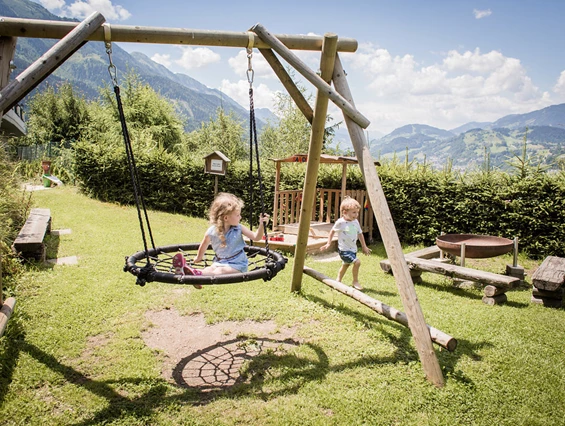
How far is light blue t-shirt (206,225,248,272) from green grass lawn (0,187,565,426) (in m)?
0.89

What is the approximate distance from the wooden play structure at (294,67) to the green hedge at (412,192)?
6057 millimetres

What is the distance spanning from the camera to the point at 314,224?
9.91 metres

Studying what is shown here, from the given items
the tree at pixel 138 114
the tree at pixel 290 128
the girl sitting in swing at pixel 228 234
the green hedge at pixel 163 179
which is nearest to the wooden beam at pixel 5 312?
the girl sitting in swing at pixel 228 234

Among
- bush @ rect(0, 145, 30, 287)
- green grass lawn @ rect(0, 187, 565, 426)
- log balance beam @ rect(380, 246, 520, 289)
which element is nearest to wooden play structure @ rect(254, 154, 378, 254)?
log balance beam @ rect(380, 246, 520, 289)

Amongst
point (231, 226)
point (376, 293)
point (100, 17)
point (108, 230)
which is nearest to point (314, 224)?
point (376, 293)

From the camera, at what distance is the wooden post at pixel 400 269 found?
10.5ft

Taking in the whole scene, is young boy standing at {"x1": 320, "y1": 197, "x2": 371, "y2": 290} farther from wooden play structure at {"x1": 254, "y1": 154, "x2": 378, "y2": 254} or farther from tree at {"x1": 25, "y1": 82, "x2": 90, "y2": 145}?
tree at {"x1": 25, "y1": 82, "x2": 90, "y2": 145}

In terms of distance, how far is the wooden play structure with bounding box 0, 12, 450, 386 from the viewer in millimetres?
3168

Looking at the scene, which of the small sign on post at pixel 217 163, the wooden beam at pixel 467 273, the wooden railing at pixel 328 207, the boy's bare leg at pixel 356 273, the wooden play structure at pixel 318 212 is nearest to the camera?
the wooden beam at pixel 467 273

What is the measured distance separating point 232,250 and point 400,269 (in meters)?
1.59

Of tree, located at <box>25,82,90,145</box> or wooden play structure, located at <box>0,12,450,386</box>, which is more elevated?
tree, located at <box>25,82,90,145</box>

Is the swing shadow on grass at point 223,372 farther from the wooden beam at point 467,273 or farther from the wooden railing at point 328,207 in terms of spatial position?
the wooden railing at point 328,207

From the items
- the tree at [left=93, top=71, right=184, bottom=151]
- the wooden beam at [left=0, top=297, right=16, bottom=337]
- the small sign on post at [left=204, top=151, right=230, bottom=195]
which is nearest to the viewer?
the wooden beam at [left=0, top=297, right=16, bottom=337]

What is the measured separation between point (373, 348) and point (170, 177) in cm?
1046
